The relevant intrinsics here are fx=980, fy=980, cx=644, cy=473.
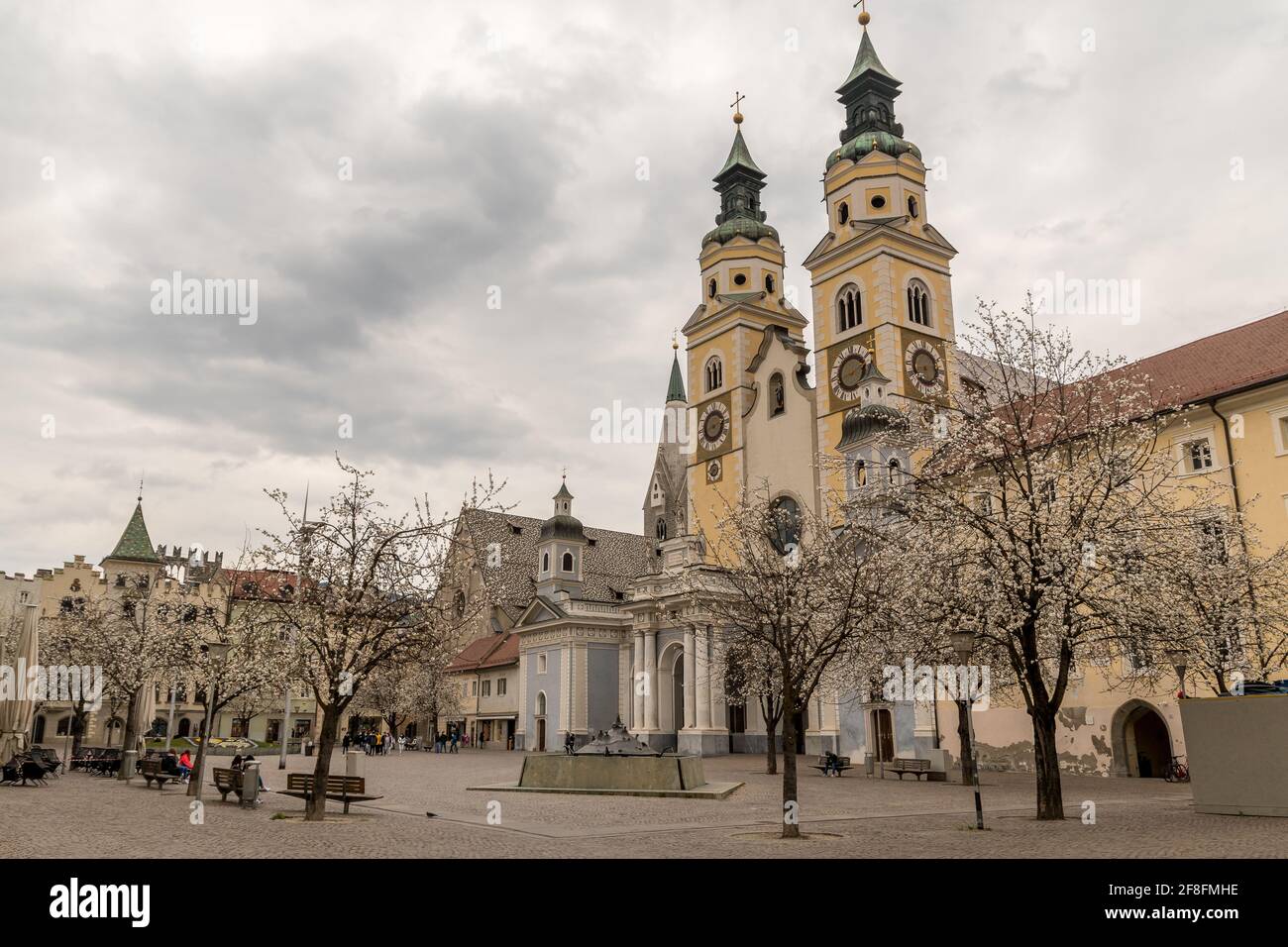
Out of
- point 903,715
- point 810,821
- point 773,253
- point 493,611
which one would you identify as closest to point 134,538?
point 493,611

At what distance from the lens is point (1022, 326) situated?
2344 cm

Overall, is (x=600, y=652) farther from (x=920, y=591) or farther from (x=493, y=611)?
(x=920, y=591)

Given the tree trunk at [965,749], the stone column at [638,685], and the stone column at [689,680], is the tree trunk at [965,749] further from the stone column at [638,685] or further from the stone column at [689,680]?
the stone column at [638,685]

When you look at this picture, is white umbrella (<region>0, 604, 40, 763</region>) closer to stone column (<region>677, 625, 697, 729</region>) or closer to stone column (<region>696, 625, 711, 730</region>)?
stone column (<region>696, 625, 711, 730</region>)

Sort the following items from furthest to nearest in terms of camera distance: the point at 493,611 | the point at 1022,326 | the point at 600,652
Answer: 1. the point at 493,611
2. the point at 600,652
3. the point at 1022,326

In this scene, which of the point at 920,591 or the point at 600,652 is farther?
the point at 600,652

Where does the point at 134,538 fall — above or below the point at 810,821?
above

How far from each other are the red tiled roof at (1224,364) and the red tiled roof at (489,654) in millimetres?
51293

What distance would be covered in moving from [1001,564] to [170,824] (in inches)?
678

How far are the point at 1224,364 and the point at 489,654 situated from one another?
5958cm

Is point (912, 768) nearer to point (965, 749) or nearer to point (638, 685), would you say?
point (965, 749)

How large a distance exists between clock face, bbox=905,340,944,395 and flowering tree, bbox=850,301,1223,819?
28886 mm

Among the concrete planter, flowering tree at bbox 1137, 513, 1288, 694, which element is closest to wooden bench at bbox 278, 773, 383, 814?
flowering tree at bbox 1137, 513, 1288, 694

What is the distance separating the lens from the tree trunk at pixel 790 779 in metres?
17.2
